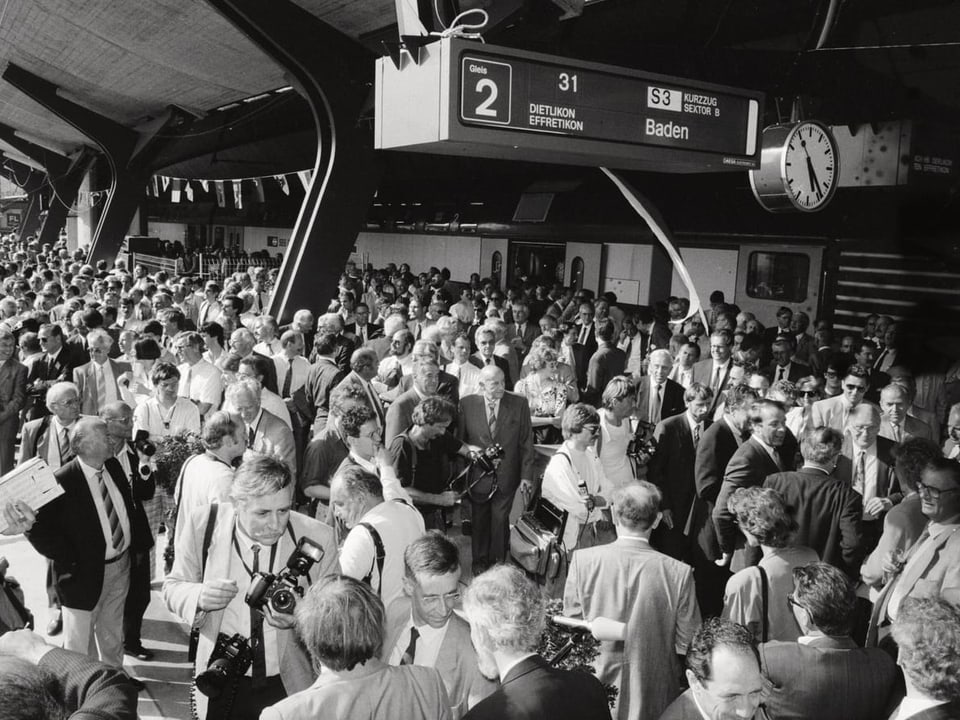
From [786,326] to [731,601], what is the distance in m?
7.98

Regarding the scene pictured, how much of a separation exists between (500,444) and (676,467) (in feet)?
4.12

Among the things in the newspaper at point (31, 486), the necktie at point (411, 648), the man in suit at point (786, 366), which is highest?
the man in suit at point (786, 366)

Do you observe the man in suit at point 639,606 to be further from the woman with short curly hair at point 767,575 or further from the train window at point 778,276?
the train window at point 778,276

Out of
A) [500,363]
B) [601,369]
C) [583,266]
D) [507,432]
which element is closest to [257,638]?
[507,432]

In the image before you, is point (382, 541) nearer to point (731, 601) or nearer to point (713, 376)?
point (731, 601)

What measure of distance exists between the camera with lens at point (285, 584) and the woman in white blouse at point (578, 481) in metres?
1.96

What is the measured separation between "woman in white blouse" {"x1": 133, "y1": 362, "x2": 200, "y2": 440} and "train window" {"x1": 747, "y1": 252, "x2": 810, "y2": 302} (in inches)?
392

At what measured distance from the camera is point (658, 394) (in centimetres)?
651

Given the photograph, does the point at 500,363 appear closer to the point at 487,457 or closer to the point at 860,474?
the point at 487,457

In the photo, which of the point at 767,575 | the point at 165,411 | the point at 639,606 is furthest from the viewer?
the point at 165,411

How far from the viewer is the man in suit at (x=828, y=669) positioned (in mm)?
2730

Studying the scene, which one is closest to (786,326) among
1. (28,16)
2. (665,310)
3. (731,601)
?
(665,310)

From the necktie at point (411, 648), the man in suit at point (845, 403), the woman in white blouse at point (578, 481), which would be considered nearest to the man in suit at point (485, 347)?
the woman in white blouse at point (578, 481)

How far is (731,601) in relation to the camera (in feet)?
10.9
